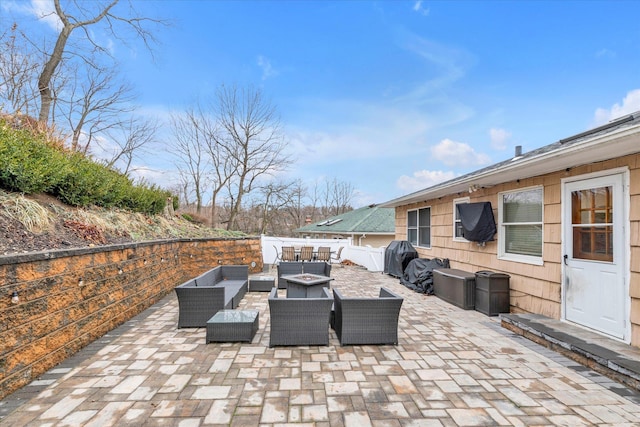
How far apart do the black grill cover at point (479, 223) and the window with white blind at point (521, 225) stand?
0.56 feet

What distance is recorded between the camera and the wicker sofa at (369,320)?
137 inches

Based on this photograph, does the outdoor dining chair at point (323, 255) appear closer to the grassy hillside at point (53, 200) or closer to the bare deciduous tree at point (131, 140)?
the grassy hillside at point (53, 200)

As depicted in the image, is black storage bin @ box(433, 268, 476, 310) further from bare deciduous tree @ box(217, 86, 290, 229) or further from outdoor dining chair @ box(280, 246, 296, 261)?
bare deciduous tree @ box(217, 86, 290, 229)

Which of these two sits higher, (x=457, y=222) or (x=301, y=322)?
(x=457, y=222)

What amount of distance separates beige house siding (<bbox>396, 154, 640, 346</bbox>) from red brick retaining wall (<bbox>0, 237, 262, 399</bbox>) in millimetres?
5743

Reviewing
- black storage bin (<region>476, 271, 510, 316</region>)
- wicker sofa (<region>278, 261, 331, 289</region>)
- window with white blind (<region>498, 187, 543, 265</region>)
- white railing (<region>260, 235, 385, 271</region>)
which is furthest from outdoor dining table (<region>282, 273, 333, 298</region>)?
white railing (<region>260, 235, 385, 271</region>)

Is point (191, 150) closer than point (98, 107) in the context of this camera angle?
No

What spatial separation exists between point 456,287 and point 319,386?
3.90 meters

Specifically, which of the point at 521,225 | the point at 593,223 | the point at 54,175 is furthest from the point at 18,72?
the point at 593,223

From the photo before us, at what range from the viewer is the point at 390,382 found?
2.65 metres

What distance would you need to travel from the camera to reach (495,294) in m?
4.95

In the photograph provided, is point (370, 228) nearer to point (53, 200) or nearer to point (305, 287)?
point (305, 287)

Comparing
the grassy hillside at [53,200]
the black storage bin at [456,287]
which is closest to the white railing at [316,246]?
the black storage bin at [456,287]

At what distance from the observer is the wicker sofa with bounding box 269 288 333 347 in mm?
3400
